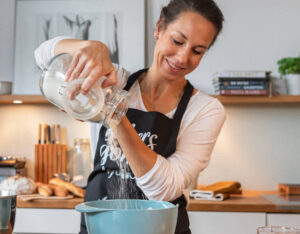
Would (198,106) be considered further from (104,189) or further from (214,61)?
(214,61)

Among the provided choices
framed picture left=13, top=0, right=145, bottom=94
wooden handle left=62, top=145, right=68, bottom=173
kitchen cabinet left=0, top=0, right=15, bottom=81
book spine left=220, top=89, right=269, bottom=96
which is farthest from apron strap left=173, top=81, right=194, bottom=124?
kitchen cabinet left=0, top=0, right=15, bottom=81

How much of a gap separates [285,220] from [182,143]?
1.20m

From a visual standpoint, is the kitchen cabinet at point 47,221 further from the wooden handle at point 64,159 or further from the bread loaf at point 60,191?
the wooden handle at point 64,159

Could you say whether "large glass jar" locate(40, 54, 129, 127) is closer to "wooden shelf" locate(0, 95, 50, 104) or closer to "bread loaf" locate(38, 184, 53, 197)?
"bread loaf" locate(38, 184, 53, 197)

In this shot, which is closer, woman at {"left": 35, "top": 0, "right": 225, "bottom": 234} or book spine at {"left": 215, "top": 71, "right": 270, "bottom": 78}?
woman at {"left": 35, "top": 0, "right": 225, "bottom": 234}

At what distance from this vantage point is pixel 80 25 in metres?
3.03

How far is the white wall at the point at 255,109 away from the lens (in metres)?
2.99

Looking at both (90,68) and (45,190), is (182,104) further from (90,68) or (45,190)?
(45,190)

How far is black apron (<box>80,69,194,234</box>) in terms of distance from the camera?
1367mm

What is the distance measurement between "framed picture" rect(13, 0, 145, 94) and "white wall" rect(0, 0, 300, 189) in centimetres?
12

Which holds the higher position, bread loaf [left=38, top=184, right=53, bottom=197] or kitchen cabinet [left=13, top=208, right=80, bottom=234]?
bread loaf [left=38, top=184, right=53, bottom=197]

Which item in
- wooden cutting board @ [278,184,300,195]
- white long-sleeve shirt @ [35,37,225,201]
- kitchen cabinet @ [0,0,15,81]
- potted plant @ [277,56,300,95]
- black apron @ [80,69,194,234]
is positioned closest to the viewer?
white long-sleeve shirt @ [35,37,225,201]

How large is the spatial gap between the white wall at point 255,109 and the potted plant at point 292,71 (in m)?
→ 0.12

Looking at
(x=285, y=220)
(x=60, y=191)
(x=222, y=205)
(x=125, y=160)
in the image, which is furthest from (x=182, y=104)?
(x=60, y=191)
